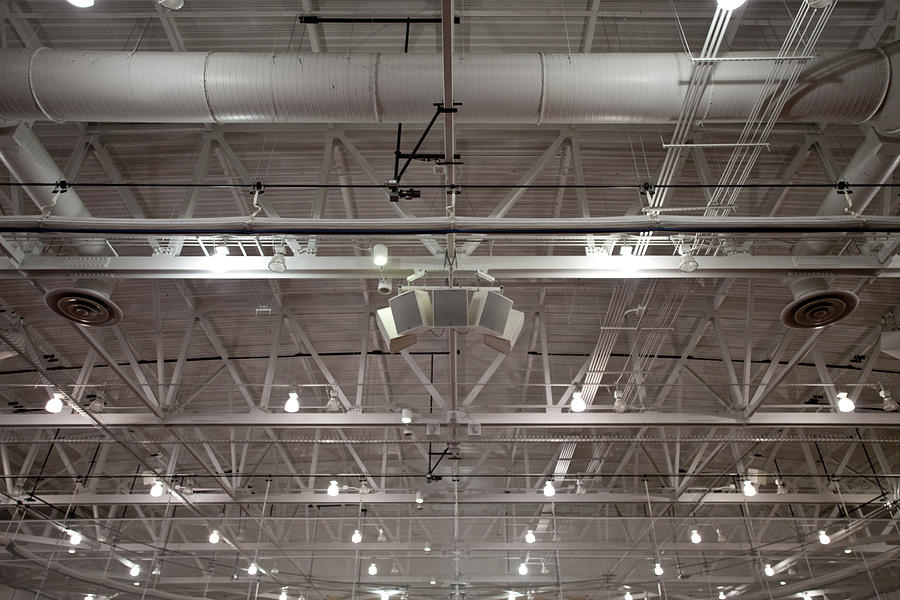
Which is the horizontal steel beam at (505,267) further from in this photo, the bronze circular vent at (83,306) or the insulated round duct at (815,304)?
the insulated round duct at (815,304)

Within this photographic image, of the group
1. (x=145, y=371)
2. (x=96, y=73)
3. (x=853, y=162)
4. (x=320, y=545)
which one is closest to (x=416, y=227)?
(x=96, y=73)

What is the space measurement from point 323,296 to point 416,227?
245 inches

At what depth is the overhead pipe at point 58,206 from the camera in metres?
6.33

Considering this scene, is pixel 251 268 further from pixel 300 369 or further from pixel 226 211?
pixel 300 369

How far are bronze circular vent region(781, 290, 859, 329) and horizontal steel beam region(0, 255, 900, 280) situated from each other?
344 millimetres

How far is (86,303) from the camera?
7.42 meters

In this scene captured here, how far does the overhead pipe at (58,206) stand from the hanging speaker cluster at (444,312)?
13.5 ft

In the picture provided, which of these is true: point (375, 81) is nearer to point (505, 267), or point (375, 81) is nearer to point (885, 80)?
point (505, 267)

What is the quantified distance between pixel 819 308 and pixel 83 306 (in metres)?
10.4

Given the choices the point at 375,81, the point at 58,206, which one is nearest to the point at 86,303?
the point at 58,206

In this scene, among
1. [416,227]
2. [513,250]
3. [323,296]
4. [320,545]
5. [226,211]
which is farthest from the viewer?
[320,545]

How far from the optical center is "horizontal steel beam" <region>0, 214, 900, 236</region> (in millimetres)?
6305

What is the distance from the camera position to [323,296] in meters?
12.2

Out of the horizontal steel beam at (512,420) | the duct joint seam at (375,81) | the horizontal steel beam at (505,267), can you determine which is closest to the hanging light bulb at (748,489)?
the horizontal steel beam at (512,420)
